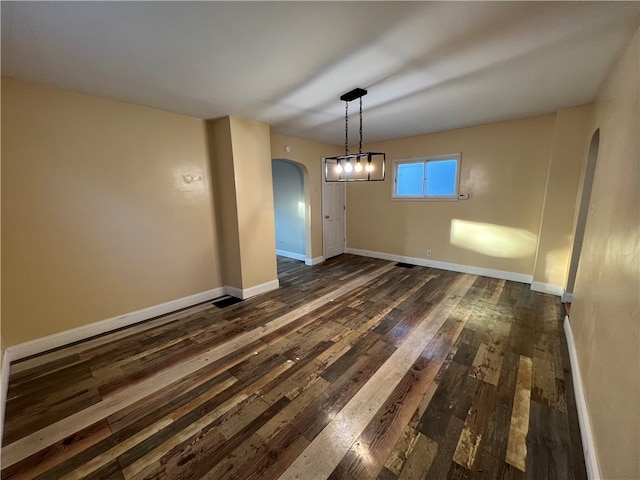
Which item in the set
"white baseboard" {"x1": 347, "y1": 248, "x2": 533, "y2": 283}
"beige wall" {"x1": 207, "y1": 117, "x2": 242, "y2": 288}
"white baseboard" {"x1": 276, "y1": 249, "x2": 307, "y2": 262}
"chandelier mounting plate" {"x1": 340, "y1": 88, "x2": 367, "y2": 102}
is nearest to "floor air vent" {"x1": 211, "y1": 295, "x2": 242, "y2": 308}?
"beige wall" {"x1": 207, "y1": 117, "x2": 242, "y2": 288}

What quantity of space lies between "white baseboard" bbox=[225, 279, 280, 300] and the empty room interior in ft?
0.17

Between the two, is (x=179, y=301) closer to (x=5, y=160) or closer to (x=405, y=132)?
(x=5, y=160)

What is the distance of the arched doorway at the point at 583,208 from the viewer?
2.96 metres

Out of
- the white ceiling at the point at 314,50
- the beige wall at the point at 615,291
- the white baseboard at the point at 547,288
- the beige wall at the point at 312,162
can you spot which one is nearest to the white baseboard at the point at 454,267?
the white baseboard at the point at 547,288

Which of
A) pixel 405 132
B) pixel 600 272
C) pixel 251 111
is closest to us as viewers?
pixel 600 272

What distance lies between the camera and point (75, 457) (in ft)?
4.89

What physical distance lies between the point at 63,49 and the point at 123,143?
44.0 inches

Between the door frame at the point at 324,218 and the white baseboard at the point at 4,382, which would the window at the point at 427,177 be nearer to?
the door frame at the point at 324,218

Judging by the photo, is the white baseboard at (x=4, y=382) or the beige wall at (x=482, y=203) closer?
the white baseboard at (x=4, y=382)

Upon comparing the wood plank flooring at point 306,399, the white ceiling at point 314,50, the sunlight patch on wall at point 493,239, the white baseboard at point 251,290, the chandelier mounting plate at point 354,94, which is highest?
the white ceiling at point 314,50

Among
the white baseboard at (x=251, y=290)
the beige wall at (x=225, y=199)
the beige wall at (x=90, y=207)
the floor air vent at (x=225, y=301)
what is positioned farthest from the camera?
the white baseboard at (x=251, y=290)

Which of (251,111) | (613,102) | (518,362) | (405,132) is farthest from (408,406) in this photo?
(405,132)

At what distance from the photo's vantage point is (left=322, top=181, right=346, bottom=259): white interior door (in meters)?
5.64

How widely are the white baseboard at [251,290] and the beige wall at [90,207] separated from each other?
61 centimetres
